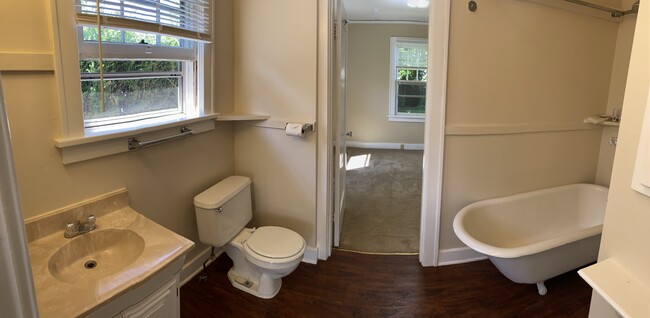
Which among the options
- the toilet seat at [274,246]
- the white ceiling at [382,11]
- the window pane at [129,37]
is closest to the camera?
the window pane at [129,37]

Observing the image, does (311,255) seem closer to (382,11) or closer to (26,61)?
(26,61)

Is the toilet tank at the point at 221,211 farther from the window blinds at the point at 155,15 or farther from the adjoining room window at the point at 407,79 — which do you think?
the adjoining room window at the point at 407,79

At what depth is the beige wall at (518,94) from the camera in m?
2.75

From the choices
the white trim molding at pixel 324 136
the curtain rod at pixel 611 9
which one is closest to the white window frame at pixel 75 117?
the white trim molding at pixel 324 136

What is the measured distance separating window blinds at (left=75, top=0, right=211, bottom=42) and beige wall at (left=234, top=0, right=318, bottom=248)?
15.5 inches

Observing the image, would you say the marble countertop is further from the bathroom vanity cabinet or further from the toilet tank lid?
Answer: the toilet tank lid

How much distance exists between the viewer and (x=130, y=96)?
6.96 feet

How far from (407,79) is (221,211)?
18.0 ft

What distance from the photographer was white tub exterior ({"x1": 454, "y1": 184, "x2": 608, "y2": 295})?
2.41 metres

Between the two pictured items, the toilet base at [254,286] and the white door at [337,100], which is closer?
the toilet base at [254,286]

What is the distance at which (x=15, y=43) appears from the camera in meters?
1.47

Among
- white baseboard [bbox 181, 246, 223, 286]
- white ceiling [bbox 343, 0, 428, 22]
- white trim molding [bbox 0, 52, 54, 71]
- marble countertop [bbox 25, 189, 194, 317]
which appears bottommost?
white baseboard [bbox 181, 246, 223, 286]

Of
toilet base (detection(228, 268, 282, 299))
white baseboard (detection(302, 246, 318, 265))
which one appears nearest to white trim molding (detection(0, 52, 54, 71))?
toilet base (detection(228, 268, 282, 299))

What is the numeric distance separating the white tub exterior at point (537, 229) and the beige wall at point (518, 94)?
0.12 metres
